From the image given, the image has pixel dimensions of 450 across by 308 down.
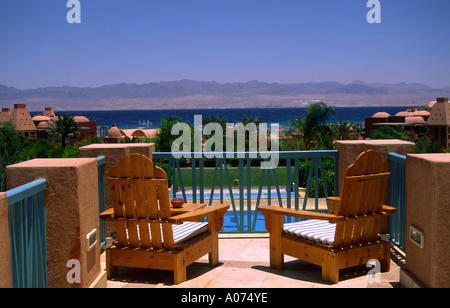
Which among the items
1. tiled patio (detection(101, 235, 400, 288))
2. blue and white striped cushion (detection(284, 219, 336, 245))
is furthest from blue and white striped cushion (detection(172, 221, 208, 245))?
blue and white striped cushion (detection(284, 219, 336, 245))

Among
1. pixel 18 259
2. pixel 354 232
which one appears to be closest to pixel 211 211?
pixel 354 232

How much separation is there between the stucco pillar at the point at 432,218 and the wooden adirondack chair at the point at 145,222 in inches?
68.3

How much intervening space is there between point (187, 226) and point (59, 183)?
1440mm

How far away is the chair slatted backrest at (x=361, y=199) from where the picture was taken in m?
3.55

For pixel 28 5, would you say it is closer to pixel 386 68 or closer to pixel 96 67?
pixel 96 67

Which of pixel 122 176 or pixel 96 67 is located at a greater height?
pixel 96 67

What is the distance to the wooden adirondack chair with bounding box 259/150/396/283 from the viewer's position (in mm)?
3572

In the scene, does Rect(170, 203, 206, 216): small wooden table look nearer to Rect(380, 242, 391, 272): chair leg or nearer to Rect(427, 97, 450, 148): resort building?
Rect(380, 242, 391, 272): chair leg

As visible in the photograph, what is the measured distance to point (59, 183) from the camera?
9.73ft

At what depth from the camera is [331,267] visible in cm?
361

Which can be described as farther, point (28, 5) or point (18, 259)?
point (28, 5)

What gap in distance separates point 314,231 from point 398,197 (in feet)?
3.50

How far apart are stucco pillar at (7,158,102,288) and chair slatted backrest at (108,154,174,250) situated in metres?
0.53

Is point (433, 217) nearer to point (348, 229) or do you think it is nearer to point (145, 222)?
point (348, 229)
